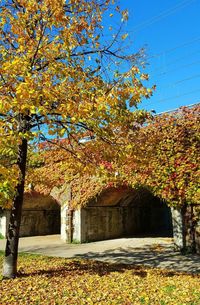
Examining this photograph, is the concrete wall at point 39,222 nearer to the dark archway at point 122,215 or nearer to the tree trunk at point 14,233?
the dark archway at point 122,215

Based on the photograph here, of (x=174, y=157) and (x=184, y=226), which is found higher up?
(x=174, y=157)

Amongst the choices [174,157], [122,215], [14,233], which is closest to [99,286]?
[14,233]

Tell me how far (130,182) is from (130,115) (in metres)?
6.30

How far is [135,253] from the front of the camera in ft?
40.3

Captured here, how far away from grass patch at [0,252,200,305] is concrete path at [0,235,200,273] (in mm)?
1164

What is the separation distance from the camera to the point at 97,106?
6.39 meters

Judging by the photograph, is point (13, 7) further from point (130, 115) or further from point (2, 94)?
point (130, 115)

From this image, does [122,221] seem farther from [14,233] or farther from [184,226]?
[14,233]

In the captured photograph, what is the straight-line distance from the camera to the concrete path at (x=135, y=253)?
10094 millimetres

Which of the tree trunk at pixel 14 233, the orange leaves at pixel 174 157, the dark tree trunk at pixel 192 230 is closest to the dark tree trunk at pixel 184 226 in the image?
the dark tree trunk at pixel 192 230

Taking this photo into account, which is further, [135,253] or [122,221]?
[122,221]

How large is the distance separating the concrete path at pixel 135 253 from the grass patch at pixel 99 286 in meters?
1.16

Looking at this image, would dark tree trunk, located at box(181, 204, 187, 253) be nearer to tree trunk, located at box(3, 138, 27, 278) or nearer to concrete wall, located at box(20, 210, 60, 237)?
tree trunk, located at box(3, 138, 27, 278)

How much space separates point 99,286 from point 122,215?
11.0m
